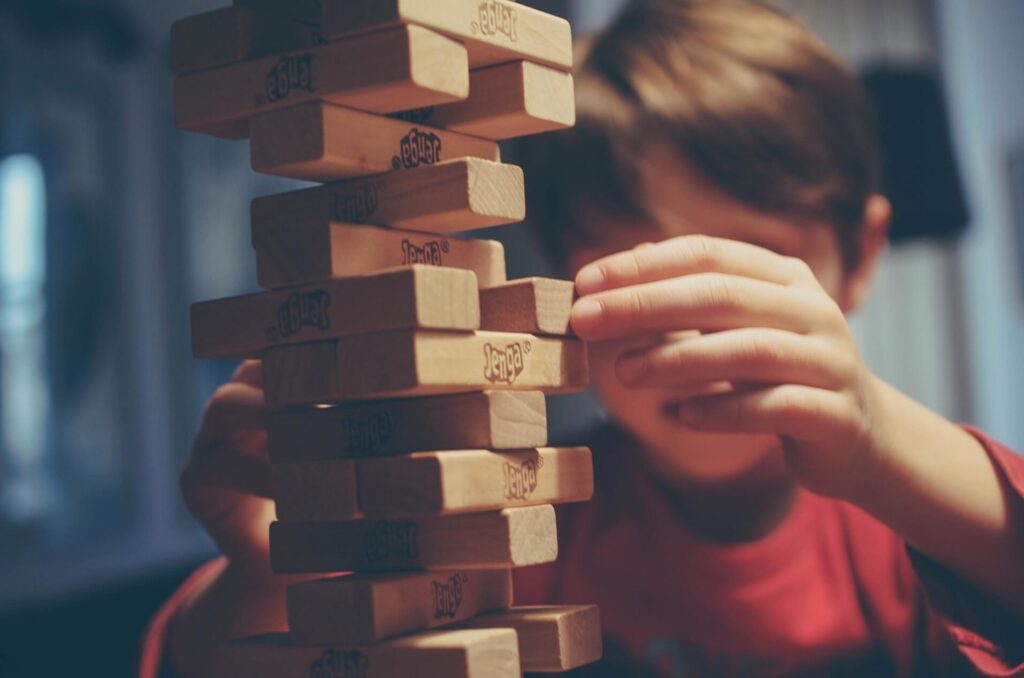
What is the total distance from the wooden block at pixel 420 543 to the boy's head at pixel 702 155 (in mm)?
481

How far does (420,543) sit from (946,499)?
1.34 ft

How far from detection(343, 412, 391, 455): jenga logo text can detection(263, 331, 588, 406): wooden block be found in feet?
0.06

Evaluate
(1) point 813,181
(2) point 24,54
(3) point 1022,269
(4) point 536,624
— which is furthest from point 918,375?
(4) point 536,624

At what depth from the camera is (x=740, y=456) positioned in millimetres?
1224

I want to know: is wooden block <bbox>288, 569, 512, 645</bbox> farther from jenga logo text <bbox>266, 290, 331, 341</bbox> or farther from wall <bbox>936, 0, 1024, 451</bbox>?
wall <bbox>936, 0, 1024, 451</bbox>

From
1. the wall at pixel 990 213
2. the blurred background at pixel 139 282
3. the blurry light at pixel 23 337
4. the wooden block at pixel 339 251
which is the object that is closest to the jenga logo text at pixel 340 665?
the wooden block at pixel 339 251

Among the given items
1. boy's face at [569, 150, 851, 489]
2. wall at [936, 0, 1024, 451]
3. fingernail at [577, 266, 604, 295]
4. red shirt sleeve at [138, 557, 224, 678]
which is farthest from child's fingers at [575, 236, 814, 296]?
wall at [936, 0, 1024, 451]

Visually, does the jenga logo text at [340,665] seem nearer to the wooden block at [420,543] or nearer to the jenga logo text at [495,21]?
the wooden block at [420,543]

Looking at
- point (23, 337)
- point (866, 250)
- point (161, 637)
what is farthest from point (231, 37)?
point (23, 337)

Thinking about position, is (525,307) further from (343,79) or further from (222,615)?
(222,615)

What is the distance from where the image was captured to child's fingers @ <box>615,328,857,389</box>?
685mm

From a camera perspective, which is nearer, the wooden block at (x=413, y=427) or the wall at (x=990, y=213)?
the wooden block at (x=413, y=427)

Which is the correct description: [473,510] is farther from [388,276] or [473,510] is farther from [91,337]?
[91,337]

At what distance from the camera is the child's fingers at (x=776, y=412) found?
0.69 m
